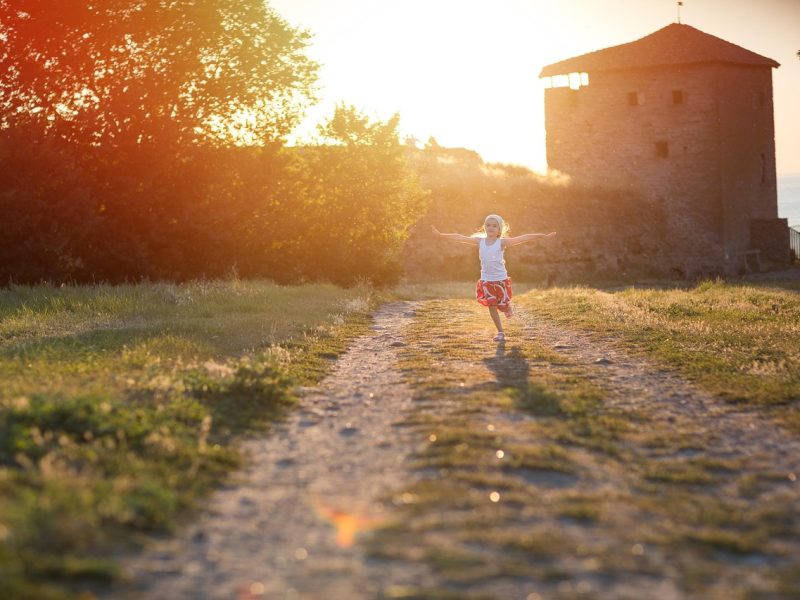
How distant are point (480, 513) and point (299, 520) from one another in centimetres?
105

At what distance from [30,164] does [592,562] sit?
66.9ft

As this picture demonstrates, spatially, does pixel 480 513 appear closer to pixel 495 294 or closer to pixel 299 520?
pixel 299 520

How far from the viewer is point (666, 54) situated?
4922 centimetres

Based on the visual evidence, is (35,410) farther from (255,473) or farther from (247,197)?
(247,197)

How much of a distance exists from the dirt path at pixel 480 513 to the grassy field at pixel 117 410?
0.31m

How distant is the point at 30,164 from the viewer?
71.3 ft

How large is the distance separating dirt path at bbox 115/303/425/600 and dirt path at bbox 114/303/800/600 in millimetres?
12

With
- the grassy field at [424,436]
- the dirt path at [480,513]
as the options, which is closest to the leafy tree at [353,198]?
the grassy field at [424,436]

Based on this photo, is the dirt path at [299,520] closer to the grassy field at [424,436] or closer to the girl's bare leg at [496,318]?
the grassy field at [424,436]

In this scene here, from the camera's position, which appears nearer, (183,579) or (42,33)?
(183,579)

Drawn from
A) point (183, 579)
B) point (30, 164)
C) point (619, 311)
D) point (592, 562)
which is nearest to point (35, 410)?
point (183, 579)

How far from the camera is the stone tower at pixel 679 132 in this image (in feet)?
159

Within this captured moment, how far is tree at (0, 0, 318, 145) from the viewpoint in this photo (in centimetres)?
2381

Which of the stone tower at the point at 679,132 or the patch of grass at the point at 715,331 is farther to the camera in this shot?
the stone tower at the point at 679,132
